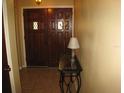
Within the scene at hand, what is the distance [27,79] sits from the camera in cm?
538

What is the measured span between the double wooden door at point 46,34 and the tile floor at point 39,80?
46 cm

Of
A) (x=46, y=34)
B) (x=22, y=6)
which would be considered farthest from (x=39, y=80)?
(x=22, y=6)

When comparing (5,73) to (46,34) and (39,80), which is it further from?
(46,34)

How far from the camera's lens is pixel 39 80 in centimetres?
526

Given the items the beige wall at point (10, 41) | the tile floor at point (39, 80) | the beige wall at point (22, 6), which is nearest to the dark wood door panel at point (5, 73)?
the beige wall at point (10, 41)

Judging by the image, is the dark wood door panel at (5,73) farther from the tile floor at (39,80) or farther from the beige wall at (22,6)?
the beige wall at (22,6)

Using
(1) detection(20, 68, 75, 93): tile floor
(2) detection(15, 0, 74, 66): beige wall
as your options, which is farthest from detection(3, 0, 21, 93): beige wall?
(2) detection(15, 0, 74, 66): beige wall

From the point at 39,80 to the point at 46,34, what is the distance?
1.84 m

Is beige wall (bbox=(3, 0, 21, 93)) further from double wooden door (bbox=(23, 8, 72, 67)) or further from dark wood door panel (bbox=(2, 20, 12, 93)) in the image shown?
double wooden door (bbox=(23, 8, 72, 67))

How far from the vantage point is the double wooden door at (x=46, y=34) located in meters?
6.42

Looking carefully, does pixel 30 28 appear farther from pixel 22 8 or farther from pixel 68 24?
pixel 68 24

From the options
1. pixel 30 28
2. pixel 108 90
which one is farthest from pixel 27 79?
pixel 108 90

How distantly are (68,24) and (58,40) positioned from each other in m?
0.63

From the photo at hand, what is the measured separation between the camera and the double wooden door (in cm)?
642
